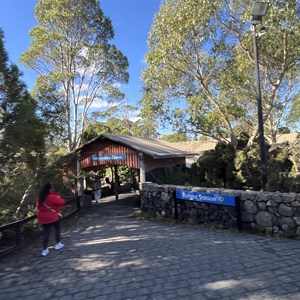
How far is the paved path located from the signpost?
2.44 feet

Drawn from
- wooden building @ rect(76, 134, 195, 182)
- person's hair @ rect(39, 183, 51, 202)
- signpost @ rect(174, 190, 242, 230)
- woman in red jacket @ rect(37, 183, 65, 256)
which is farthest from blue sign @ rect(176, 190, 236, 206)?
wooden building @ rect(76, 134, 195, 182)

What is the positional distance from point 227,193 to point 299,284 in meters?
4.17

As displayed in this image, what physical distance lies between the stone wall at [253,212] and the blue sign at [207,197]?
147mm

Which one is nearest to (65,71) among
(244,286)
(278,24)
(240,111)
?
(240,111)

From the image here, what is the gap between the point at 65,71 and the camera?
819 inches

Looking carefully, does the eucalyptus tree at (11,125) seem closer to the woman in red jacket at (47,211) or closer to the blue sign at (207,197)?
the woman in red jacket at (47,211)

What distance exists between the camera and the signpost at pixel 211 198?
25.6ft

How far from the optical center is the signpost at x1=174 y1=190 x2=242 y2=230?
Result: 7.80m

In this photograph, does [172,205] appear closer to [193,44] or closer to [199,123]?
[199,123]

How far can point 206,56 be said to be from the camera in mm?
15414

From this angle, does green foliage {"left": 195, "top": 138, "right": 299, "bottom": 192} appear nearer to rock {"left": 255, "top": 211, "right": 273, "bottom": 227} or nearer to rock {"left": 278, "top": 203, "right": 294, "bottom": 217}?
rock {"left": 255, "top": 211, "right": 273, "bottom": 227}

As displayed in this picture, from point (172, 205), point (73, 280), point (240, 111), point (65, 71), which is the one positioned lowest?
point (73, 280)

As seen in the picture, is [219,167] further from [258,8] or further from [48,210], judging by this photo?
[48,210]

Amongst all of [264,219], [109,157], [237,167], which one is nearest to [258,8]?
[264,219]
